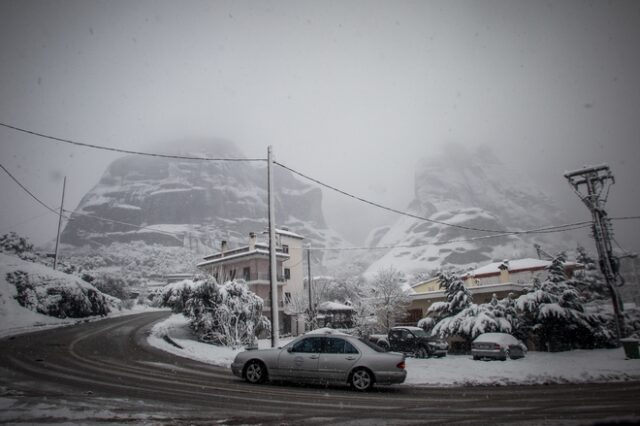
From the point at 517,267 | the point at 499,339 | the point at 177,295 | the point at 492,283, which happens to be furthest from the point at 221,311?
the point at 517,267

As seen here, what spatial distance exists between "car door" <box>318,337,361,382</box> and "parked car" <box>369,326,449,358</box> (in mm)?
12798

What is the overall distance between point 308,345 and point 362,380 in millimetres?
1618

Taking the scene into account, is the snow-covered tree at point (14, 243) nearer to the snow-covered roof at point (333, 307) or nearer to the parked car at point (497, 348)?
the snow-covered roof at point (333, 307)

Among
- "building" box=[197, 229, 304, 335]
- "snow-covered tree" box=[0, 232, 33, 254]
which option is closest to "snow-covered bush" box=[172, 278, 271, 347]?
"building" box=[197, 229, 304, 335]

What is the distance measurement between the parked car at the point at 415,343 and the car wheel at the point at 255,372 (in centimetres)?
1309

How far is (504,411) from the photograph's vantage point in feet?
23.9

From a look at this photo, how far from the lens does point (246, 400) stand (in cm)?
820

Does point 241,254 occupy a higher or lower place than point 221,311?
higher

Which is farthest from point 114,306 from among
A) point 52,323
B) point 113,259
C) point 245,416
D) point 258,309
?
point 113,259

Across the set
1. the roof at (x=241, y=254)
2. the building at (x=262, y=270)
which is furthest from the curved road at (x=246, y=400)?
the roof at (x=241, y=254)

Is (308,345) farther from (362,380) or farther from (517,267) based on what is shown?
(517,267)

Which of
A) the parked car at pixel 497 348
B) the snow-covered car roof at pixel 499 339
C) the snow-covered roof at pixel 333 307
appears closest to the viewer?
the parked car at pixel 497 348

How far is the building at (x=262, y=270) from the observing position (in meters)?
44.4

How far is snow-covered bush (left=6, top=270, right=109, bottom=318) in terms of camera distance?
106 ft
